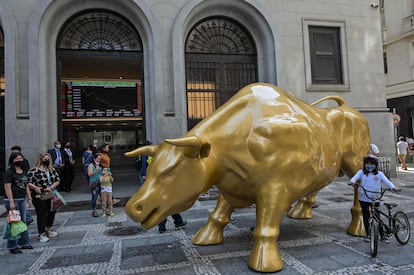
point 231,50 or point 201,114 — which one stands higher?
point 231,50

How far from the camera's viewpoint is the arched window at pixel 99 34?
11.8 metres

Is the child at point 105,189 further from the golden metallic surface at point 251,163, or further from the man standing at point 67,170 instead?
the golden metallic surface at point 251,163

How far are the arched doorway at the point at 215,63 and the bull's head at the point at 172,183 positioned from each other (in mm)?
8135

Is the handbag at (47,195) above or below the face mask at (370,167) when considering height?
below

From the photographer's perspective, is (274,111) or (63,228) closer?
(274,111)

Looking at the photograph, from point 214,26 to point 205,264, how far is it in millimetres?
10360

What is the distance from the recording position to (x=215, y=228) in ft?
17.7

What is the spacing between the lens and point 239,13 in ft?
41.2

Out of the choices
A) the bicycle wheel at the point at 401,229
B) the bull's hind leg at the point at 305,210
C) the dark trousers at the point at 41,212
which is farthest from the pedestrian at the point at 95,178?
the bicycle wheel at the point at 401,229

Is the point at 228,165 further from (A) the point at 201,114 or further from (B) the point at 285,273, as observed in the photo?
(A) the point at 201,114

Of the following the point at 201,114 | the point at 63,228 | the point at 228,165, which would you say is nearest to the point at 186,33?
the point at 201,114

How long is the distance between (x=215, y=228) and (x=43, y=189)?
3258 millimetres

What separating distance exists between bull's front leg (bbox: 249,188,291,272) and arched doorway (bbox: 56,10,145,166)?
8.28m

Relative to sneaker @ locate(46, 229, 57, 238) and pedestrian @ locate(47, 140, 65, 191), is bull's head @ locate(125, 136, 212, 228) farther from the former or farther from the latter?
pedestrian @ locate(47, 140, 65, 191)
